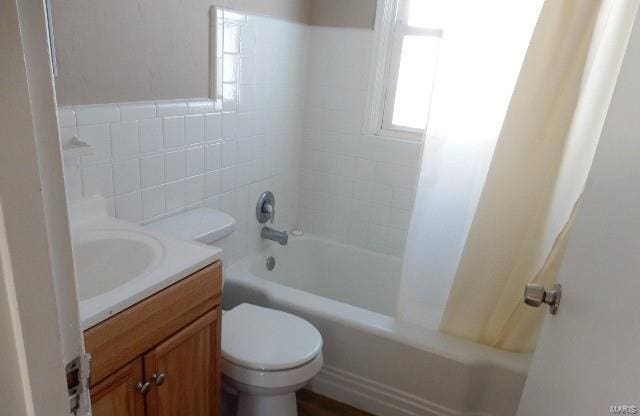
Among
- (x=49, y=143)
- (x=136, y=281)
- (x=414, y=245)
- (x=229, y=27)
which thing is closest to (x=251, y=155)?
(x=229, y=27)

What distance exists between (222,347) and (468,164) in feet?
3.37

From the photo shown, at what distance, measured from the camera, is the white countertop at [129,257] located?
0.97 m

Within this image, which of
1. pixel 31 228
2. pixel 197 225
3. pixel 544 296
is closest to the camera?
pixel 31 228

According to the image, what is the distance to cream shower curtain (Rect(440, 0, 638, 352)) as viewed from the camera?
53.3 inches

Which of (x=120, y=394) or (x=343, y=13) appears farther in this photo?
(x=343, y=13)

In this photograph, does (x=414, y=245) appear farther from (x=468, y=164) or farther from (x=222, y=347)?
(x=222, y=347)

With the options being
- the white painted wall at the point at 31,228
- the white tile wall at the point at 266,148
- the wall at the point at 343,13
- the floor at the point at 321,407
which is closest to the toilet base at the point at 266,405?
the floor at the point at 321,407

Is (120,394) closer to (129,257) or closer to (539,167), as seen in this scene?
(129,257)

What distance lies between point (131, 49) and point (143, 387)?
101 cm

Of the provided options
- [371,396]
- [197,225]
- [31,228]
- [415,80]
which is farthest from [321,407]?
[31,228]

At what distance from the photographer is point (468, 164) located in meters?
1.60

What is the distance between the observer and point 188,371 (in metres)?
1.28

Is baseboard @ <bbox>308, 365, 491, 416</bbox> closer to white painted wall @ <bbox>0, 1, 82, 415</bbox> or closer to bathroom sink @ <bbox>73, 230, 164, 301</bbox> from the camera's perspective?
bathroom sink @ <bbox>73, 230, 164, 301</bbox>

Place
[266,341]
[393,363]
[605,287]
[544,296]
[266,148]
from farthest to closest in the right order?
[266,148], [393,363], [266,341], [544,296], [605,287]
